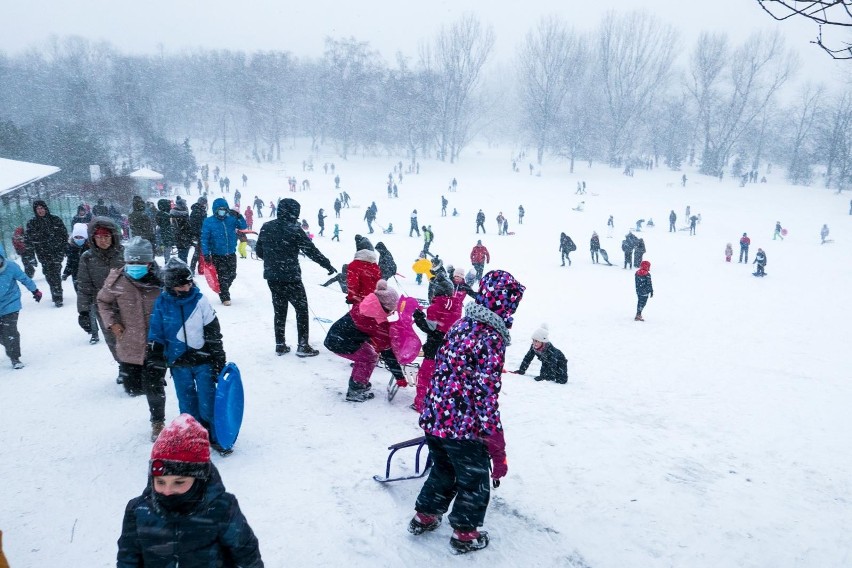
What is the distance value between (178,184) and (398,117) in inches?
1059

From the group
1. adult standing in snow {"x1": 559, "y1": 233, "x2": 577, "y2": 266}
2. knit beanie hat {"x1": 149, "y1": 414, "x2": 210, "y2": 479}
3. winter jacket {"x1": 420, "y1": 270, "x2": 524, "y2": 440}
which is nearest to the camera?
knit beanie hat {"x1": 149, "y1": 414, "x2": 210, "y2": 479}

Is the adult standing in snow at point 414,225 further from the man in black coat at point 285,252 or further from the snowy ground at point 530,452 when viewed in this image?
the man in black coat at point 285,252

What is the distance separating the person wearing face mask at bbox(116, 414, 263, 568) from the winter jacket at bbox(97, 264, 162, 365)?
8.20 feet

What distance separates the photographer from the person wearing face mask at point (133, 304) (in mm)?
3832

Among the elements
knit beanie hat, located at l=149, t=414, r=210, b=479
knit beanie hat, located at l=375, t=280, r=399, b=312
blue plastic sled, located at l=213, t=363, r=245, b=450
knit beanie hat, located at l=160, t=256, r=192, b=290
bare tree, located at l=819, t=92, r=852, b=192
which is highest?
bare tree, located at l=819, t=92, r=852, b=192

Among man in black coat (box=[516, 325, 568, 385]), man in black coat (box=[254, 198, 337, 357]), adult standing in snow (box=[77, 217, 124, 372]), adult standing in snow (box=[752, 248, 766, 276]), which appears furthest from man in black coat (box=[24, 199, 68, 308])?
adult standing in snow (box=[752, 248, 766, 276])

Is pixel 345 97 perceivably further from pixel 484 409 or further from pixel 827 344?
pixel 484 409

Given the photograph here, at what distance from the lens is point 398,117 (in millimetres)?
57688

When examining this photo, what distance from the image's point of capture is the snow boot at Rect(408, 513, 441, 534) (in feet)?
9.72

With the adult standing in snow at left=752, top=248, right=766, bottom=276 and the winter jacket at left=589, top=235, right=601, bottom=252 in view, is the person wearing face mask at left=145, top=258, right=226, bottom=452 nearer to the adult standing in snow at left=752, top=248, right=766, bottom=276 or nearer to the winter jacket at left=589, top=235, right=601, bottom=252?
the winter jacket at left=589, top=235, right=601, bottom=252

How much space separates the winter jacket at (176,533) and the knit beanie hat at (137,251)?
8.73 feet

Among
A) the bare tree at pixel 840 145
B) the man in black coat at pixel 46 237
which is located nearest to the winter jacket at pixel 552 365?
the man in black coat at pixel 46 237

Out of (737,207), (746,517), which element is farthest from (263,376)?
(737,207)

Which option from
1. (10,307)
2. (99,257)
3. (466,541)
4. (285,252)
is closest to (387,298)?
(285,252)
